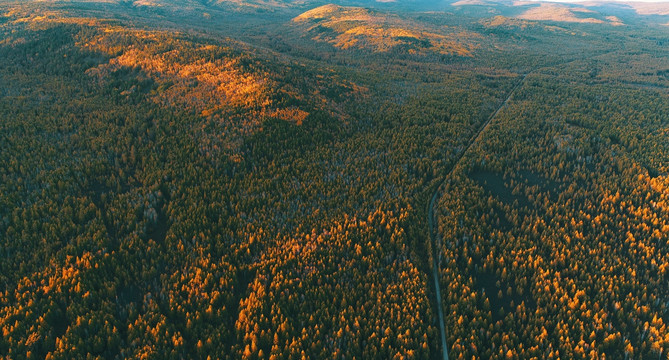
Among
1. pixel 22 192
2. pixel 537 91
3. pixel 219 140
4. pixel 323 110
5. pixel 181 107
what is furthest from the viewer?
pixel 537 91

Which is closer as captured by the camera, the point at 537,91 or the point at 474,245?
the point at 474,245

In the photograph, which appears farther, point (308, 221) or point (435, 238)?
point (308, 221)

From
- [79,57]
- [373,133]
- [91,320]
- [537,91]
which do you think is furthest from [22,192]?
[537,91]

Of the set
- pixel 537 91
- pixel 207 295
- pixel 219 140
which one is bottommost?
pixel 207 295

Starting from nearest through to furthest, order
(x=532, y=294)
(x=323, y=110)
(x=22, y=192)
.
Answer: (x=532, y=294) → (x=22, y=192) → (x=323, y=110)

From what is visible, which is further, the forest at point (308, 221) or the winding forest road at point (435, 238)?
the winding forest road at point (435, 238)

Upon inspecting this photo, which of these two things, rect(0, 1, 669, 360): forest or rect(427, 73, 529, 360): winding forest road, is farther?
rect(427, 73, 529, 360): winding forest road

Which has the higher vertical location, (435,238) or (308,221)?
(308,221)

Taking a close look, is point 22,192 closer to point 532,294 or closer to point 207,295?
point 207,295
